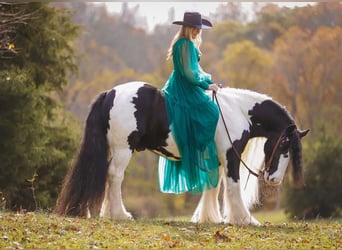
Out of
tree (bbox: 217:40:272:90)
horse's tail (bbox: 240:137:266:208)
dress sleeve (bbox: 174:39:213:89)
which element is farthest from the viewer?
tree (bbox: 217:40:272:90)

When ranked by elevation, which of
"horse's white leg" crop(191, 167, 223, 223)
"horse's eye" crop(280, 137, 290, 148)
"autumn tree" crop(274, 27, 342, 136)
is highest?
"autumn tree" crop(274, 27, 342, 136)

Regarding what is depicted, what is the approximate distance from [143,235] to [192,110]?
194 cm

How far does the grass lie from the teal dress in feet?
2.26

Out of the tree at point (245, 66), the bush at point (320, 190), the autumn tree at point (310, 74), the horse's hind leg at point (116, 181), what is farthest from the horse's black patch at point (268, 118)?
the tree at point (245, 66)

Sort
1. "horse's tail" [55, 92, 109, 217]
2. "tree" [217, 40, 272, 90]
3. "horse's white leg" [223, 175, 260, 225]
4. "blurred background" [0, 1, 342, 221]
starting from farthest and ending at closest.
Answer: "tree" [217, 40, 272, 90], "blurred background" [0, 1, 342, 221], "horse's white leg" [223, 175, 260, 225], "horse's tail" [55, 92, 109, 217]

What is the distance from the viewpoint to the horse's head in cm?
852

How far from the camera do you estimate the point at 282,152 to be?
337 inches

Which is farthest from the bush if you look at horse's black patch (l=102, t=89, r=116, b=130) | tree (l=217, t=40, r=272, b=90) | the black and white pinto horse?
tree (l=217, t=40, r=272, b=90)

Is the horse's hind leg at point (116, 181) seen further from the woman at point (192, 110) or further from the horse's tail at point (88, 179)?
the woman at point (192, 110)

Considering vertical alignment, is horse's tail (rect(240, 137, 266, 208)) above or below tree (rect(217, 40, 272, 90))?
below

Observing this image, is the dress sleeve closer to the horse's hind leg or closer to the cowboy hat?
the cowboy hat

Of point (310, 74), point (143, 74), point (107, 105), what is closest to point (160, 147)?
point (107, 105)

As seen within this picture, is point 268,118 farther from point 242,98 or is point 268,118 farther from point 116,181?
point 116,181

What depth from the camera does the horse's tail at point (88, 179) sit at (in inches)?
304
